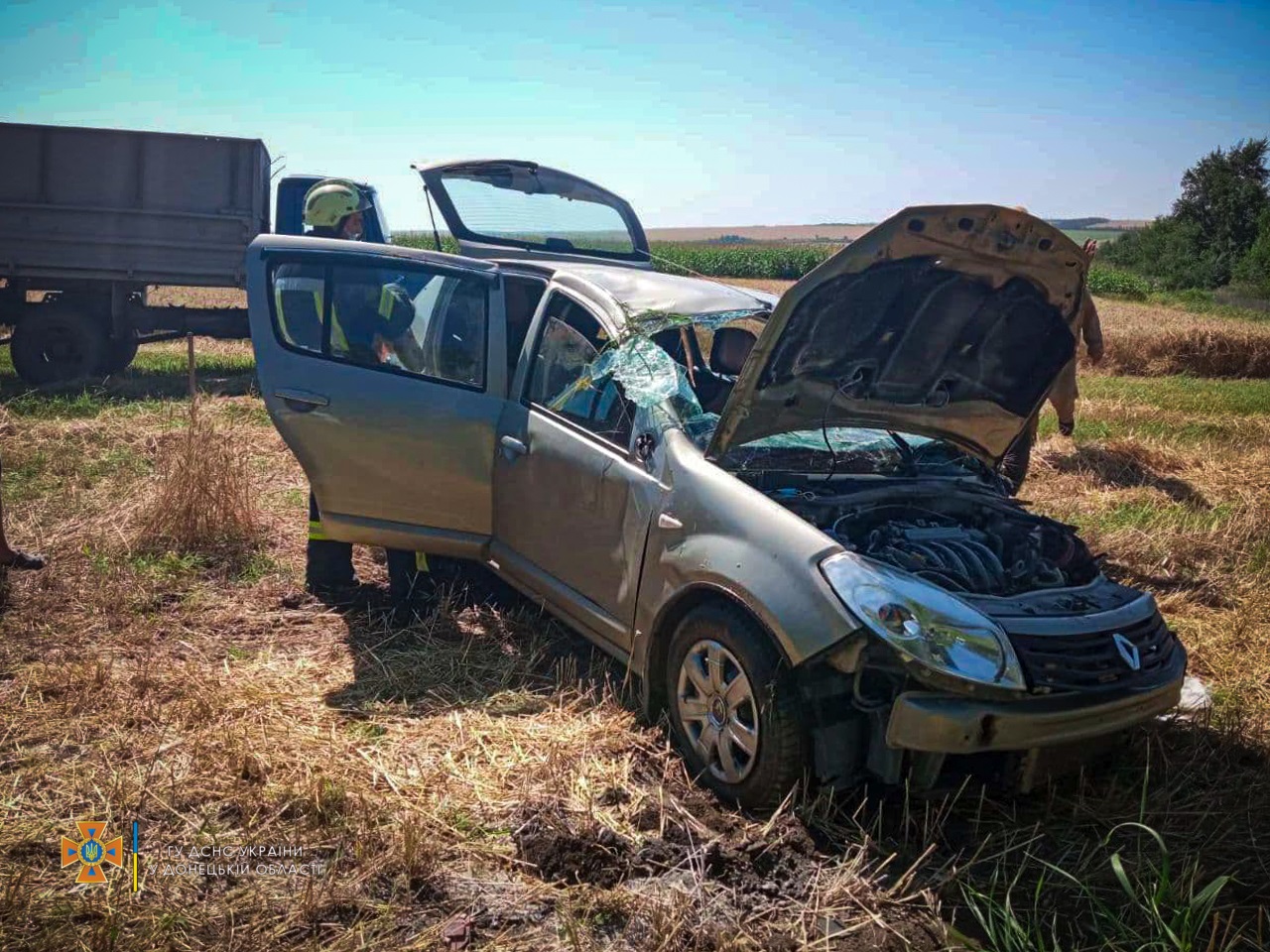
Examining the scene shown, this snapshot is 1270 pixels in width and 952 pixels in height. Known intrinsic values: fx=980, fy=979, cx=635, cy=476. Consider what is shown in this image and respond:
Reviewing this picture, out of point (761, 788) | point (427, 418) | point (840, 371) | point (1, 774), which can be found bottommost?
point (1, 774)

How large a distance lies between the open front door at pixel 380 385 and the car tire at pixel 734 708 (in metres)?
1.48

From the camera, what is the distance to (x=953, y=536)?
3631mm

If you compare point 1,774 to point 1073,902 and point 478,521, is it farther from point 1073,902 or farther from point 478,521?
point 1073,902

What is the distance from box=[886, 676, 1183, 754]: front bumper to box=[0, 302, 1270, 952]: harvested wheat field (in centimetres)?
33

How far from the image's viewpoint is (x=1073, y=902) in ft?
9.29

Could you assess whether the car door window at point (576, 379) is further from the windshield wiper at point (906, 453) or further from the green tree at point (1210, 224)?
the green tree at point (1210, 224)

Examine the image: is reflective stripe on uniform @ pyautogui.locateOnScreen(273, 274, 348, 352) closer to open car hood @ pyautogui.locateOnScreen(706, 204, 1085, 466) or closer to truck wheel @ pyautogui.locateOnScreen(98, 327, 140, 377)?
open car hood @ pyautogui.locateOnScreen(706, 204, 1085, 466)

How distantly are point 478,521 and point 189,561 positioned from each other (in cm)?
207

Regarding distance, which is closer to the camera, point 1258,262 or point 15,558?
point 15,558

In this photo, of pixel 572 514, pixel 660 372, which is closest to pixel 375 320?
pixel 572 514

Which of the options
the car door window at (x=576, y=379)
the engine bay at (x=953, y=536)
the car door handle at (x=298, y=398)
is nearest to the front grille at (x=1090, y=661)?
the engine bay at (x=953, y=536)

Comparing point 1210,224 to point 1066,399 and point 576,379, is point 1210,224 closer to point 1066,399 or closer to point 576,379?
point 1066,399

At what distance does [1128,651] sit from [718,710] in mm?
1304

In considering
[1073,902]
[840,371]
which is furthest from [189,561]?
[1073,902]
